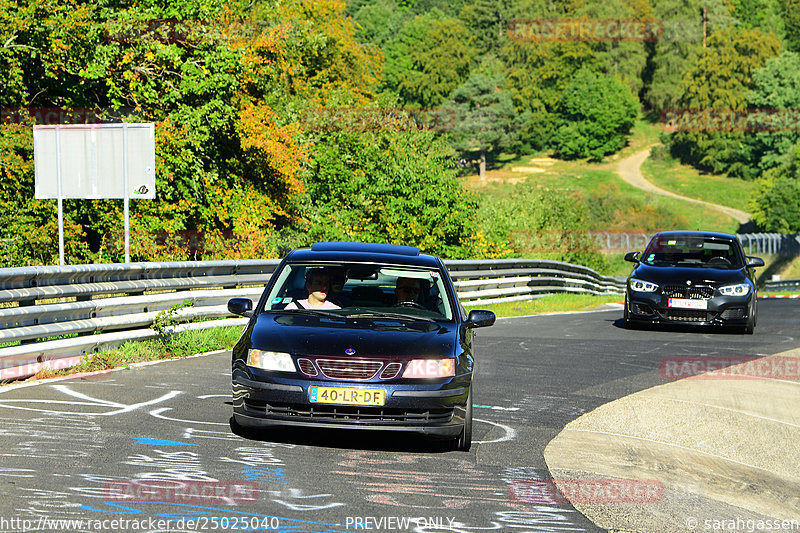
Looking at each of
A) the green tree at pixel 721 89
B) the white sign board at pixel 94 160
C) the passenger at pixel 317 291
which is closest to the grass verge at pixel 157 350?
the white sign board at pixel 94 160

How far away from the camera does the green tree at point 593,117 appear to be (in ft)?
440

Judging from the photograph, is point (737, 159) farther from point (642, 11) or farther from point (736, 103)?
point (642, 11)

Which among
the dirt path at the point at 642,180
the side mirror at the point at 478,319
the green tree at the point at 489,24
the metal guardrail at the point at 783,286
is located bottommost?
the dirt path at the point at 642,180

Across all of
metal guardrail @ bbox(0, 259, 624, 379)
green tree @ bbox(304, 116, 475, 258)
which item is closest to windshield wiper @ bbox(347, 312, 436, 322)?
metal guardrail @ bbox(0, 259, 624, 379)

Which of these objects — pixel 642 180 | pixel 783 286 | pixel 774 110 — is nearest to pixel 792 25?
pixel 774 110

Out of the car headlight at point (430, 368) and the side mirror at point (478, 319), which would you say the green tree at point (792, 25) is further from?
the car headlight at point (430, 368)

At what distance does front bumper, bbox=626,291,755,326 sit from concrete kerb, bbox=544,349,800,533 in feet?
19.5

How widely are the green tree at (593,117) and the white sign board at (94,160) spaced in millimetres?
122086

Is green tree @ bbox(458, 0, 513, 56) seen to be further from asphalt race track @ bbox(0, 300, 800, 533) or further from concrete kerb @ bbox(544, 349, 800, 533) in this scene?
asphalt race track @ bbox(0, 300, 800, 533)

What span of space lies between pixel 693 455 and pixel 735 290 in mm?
9899

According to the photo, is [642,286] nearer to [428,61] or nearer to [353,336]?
[353,336]

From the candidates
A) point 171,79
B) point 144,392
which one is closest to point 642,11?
point 171,79

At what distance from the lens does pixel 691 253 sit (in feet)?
60.3

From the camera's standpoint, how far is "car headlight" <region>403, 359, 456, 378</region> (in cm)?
723
